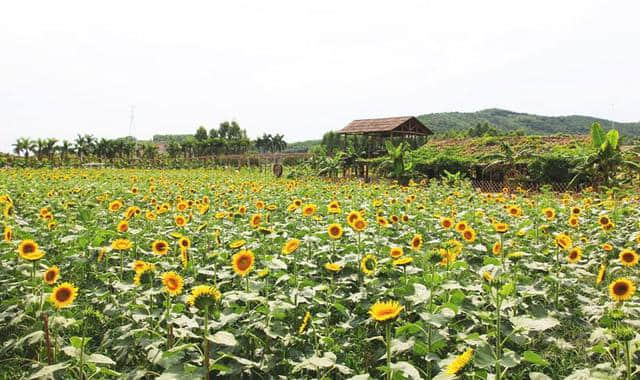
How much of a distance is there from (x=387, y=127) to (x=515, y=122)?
223 feet

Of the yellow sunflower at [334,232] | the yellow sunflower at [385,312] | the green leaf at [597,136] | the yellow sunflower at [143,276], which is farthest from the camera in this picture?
the green leaf at [597,136]

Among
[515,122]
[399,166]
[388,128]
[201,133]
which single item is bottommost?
[399,166]

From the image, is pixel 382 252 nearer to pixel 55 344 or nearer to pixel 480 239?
pixel 480 239

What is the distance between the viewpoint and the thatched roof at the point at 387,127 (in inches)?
1034

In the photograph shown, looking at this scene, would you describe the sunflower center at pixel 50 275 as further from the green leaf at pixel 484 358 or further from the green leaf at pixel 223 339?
the green leaf at pixel 484 358

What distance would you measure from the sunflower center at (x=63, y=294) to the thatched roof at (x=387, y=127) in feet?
81.0

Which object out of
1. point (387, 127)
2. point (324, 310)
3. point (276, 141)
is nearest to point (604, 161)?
point (324, 310)

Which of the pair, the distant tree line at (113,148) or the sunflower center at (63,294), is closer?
the sunflower center at (63,294)

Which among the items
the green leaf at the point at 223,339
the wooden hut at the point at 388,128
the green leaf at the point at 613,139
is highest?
the wooden hut at the point at 388,128

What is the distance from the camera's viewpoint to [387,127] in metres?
26.3

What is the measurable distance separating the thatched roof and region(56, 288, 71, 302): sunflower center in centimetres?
2468

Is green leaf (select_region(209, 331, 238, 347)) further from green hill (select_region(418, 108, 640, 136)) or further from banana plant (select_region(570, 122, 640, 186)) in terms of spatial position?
green hill (select_region(418, 108, 640, 136))

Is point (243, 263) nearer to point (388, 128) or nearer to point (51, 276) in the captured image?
point (51, 276)

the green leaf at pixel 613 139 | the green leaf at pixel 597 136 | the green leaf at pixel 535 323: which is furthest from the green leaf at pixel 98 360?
the green leaf at pixel 597 136
